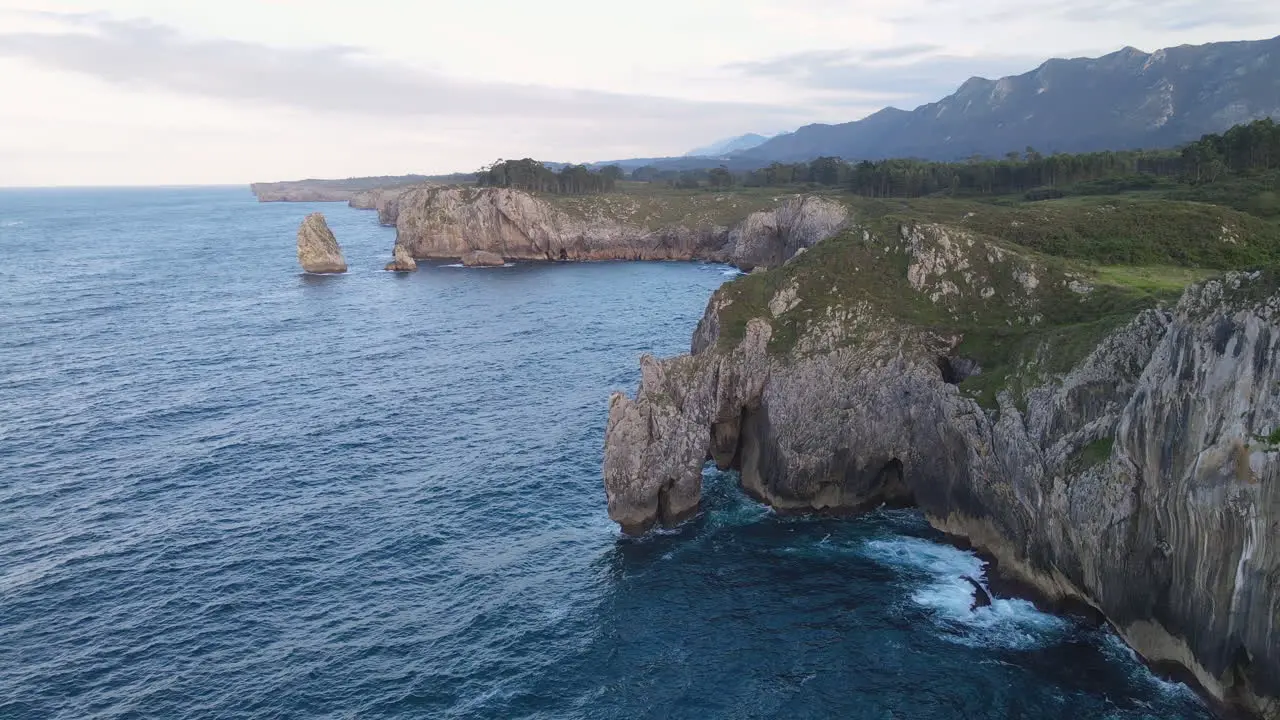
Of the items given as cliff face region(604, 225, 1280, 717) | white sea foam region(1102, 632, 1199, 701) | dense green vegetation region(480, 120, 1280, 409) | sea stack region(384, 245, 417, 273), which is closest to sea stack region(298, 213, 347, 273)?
sea stack region(384, 245, 417, 273)

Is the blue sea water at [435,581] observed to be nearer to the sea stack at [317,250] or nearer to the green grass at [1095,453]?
the green grass at [1095,453]

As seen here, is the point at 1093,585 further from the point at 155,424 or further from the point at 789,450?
the point at 155,424

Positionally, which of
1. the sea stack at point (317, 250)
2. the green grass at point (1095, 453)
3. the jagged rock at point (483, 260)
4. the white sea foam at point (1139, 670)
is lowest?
the white sea foam at point (1139, 670)

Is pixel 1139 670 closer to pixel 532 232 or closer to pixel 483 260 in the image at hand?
pixel 483 260

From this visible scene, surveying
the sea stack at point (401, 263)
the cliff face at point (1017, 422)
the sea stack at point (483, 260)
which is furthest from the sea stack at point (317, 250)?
the cliff face at point (1017, 422)

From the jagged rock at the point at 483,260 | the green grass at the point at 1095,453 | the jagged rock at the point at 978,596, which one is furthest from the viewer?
the jagged rock at the point at 483,260

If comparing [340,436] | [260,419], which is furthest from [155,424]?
[340,436]
